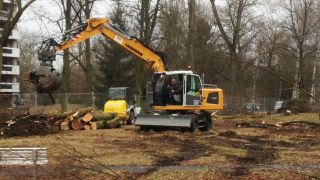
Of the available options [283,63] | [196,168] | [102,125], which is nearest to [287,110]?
[102,125]

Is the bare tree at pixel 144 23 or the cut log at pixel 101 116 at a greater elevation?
the bare tree at pixel 144 23

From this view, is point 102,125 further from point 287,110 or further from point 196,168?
point 287,110

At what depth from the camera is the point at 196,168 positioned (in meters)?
11.0

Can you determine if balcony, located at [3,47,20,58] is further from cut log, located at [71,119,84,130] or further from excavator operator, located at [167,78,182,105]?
excavator operator, located at [167,78,182,105]

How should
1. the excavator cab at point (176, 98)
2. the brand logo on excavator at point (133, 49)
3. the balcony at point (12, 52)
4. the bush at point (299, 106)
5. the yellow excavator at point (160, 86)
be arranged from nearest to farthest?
the yellow excavator at point (160, 86) → the excavator cab at point (176, 98) → the brand logo on excavator at point (133, 49) → the bush at point (299, 106) → the balcony at point (12, 52)

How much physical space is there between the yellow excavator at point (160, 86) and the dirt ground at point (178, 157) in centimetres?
67

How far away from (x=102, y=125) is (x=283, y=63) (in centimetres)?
1742

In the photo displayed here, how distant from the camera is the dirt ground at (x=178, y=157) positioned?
393 inches

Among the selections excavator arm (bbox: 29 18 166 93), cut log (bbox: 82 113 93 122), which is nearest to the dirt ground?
excavator arm (bbox: 29 18 166 93)

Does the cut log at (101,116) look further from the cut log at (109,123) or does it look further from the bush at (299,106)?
the bush at (299,106)

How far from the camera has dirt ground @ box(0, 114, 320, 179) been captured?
998cm

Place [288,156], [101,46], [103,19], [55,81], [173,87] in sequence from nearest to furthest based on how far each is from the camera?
[288,156] → [55,81] → [173,87] → [103,19] → [101,46]

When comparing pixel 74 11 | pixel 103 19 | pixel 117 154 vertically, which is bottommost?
pixel 117 154

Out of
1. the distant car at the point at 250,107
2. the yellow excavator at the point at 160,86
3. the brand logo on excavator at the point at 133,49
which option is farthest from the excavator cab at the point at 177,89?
the distant car at the point at 250,107
